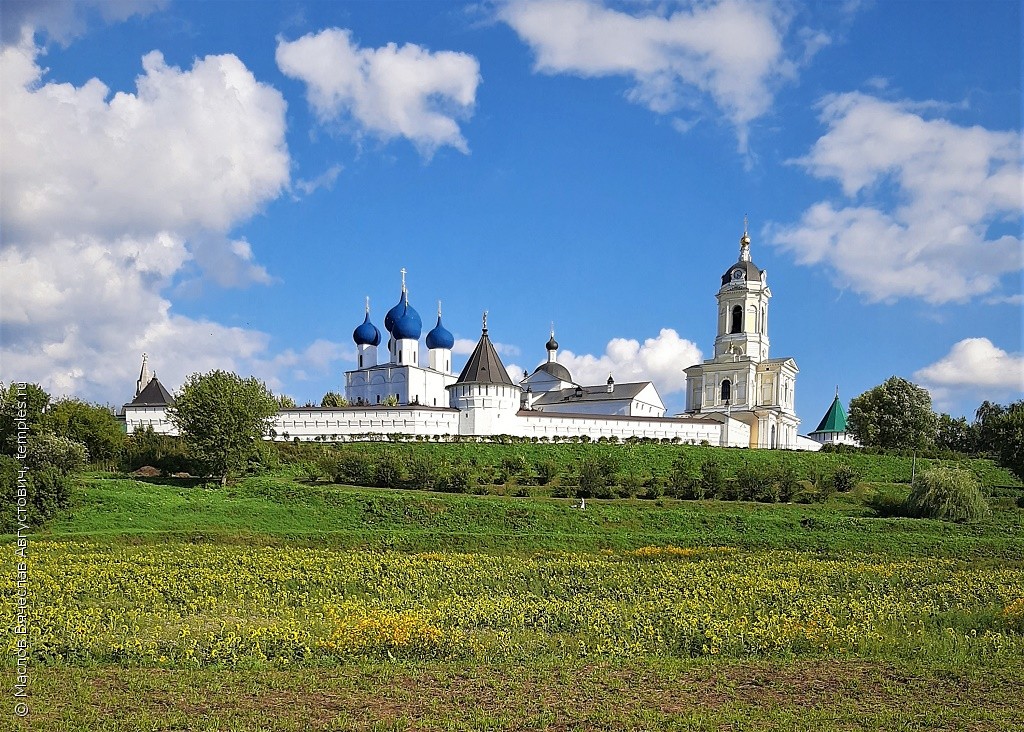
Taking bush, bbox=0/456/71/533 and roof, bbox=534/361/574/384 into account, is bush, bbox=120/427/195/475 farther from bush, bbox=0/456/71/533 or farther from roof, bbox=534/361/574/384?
roof, bbox=534/361/574/384

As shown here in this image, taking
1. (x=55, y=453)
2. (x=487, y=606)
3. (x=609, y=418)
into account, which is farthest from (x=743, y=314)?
(x=487, y=606)

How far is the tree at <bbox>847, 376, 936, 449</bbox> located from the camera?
5747cm

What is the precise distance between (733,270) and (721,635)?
2104 inches

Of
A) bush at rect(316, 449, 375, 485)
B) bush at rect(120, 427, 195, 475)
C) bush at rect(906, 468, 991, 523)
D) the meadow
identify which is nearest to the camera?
the meadow

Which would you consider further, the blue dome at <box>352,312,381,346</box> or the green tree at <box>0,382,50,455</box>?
the blue dome at <box>352,312,381,346</box>

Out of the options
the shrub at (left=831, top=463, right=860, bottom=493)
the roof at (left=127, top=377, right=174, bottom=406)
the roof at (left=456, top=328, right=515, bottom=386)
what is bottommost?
the shrub at (left=831, top=463, right=860, bottom=493)

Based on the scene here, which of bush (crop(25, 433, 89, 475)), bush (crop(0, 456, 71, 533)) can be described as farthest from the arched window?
bush (crop(0, 456, 71, 533))

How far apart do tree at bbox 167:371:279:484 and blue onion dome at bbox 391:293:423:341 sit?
28.8 metres

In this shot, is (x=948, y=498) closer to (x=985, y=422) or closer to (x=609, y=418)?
(x=609, y=418)

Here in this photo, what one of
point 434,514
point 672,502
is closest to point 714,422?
point 672,502

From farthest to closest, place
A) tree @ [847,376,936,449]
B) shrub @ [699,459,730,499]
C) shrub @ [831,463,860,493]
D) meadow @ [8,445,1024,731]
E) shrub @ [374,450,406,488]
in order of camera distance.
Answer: tree @ [847,376,936,449]
shrub @ [831,463,860,493]
shrub @ [374,450,406,488]
shrub @ [699,459,730,499]
meadow @ [8,445,1024,731]

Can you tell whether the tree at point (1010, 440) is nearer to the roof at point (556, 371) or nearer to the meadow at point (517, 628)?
the meadow at point (517, 628)

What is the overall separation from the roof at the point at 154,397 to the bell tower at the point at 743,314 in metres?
36.5

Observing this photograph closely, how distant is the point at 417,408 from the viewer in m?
48.3
